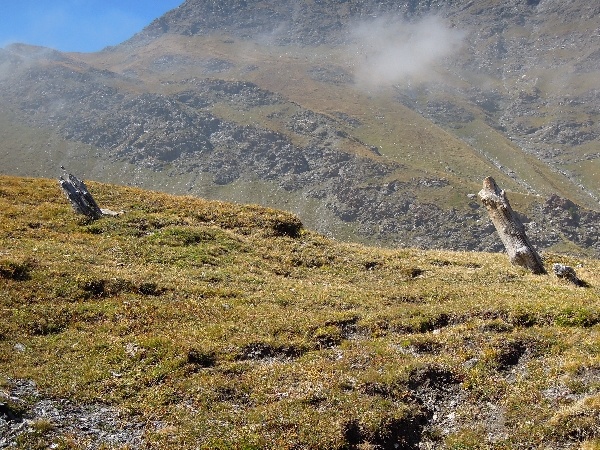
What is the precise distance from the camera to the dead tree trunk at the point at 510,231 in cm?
3069

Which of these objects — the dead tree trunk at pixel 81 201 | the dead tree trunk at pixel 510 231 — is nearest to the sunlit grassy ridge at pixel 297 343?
the dead tree trunk at pixel 510 231

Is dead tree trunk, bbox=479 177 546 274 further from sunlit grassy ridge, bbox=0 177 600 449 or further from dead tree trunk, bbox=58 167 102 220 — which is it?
dead tree trunk, bbox=58 167 102 220

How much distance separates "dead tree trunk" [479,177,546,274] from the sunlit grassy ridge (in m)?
2.06

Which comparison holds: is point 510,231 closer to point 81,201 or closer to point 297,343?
point 297,343

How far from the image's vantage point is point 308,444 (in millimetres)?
13055

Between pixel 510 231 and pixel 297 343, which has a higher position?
pixel 297 343

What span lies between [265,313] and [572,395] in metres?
12.9

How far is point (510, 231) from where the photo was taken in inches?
1284

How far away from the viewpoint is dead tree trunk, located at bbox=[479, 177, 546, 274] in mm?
30688

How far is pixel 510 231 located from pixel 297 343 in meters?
20.8

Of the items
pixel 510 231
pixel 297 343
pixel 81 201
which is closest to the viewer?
pixel 297 343

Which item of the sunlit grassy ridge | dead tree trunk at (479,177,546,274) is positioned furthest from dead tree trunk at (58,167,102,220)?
dead tree trunk at (479,177,546,274)

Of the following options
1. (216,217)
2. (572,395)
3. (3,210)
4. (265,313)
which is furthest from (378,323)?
(3,210)

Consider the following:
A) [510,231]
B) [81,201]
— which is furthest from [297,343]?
[81,201]
